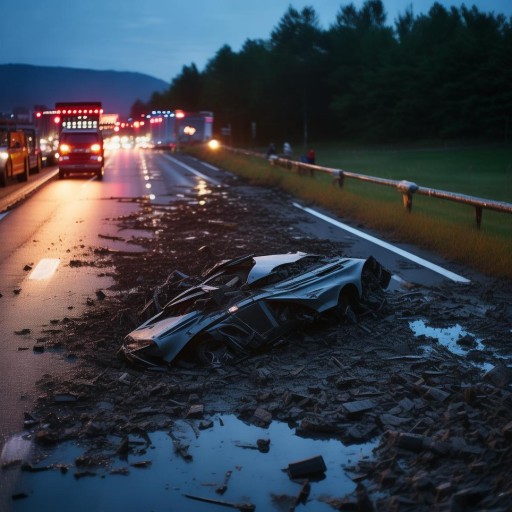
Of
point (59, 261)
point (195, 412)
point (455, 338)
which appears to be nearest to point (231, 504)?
point (195, 412)

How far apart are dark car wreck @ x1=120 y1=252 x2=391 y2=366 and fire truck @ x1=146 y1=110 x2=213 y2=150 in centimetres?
6947

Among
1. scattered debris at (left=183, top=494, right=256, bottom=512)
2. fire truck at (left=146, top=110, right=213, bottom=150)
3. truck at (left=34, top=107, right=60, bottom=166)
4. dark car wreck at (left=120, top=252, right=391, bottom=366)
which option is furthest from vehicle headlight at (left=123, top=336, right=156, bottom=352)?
fire truck at (left=146, top=110, right=213, bottom=150)

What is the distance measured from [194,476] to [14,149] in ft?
103

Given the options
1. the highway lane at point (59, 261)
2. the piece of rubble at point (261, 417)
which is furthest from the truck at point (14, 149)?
the piece of rubble at point (261, 417)

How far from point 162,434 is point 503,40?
86.5m

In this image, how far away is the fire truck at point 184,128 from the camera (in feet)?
265

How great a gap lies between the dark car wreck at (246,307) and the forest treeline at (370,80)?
76.5 m

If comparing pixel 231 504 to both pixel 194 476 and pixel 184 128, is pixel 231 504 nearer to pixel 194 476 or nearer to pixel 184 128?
pixel 194 476

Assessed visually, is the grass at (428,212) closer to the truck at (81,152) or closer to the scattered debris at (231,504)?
the truck at (81,152)

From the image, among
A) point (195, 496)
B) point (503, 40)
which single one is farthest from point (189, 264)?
point (503, 40)

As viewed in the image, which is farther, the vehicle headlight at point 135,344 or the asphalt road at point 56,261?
the asphalt road at point 56,261

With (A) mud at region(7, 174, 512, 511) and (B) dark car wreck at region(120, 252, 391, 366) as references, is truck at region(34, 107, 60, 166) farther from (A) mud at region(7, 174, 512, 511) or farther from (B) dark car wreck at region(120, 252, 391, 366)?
(B) dark car wreck at region(120, 252, 391, 366)

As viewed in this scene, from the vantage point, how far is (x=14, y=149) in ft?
113

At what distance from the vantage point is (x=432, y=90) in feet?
305
